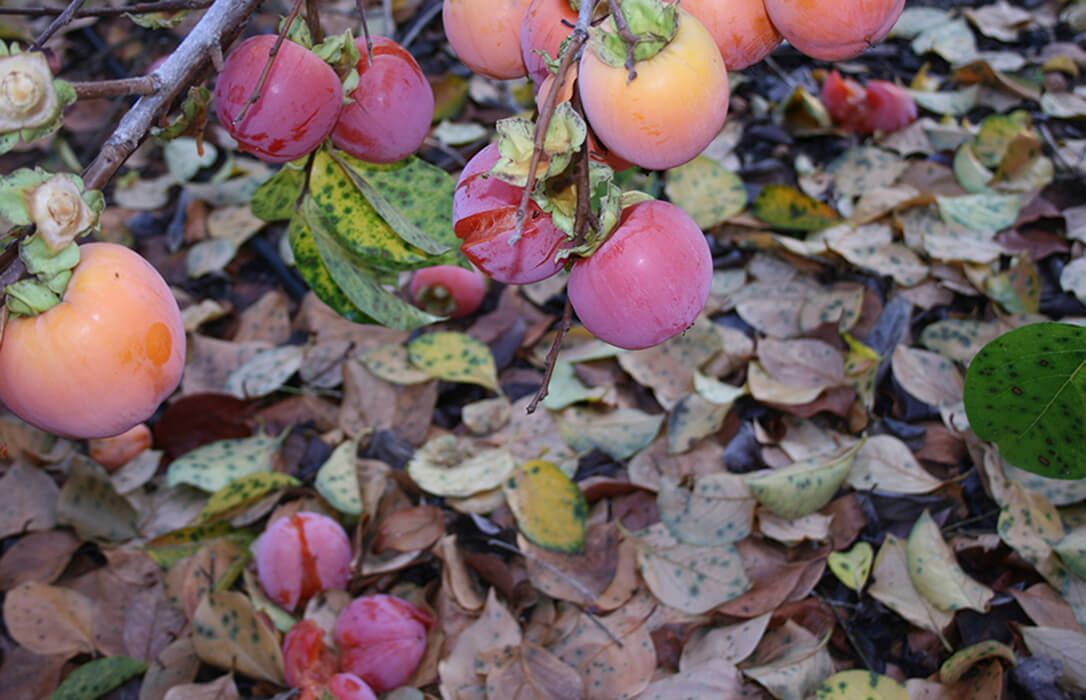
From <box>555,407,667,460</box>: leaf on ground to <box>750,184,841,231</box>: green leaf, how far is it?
0.46 meters

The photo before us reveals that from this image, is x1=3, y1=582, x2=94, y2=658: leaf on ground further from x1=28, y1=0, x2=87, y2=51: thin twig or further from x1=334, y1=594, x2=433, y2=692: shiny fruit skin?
x1=28, y1=0, x2=87, y2=51: thin twig

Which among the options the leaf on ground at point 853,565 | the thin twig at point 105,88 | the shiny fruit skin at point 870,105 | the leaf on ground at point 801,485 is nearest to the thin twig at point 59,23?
the thin twig at point 105,88

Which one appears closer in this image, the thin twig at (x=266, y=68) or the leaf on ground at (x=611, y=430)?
the thin twig at (x=266, y=68)

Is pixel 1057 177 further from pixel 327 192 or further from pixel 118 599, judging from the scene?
pixel 118 599

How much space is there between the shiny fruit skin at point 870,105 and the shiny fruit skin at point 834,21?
1.14 m

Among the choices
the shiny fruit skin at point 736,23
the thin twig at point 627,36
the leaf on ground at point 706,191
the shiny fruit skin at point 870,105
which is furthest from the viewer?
the shiny fruit skin at point 870,105

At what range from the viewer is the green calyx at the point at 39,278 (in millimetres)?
516

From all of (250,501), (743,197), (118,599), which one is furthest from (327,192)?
(743,197)

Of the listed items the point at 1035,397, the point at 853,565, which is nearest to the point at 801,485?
the point at 853,565

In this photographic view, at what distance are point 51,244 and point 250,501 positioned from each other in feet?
2.56

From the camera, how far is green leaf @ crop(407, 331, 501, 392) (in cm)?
137

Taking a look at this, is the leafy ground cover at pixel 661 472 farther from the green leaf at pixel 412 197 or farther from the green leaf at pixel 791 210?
the green leaf at pixel 412 197

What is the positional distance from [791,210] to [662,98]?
3.36 feet

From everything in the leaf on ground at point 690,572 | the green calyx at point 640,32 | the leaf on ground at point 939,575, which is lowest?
the leaf on ground at point 939,575
